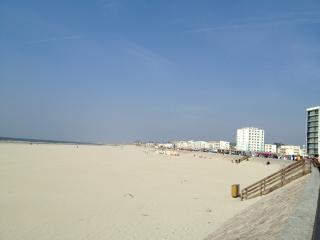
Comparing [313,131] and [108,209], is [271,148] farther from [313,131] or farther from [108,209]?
[108,209]

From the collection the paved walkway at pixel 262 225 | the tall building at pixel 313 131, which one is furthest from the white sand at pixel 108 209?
the tall building at pixel 313 131

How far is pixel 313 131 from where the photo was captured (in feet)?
240

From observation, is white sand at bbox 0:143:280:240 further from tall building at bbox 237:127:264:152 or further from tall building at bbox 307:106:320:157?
tall building at bbox 237:127:264:152

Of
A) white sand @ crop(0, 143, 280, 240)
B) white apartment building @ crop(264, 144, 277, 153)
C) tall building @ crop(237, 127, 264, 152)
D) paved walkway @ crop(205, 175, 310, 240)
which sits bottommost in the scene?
white sand @ crop(0, 143, 280, 240)

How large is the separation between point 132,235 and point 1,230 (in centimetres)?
400

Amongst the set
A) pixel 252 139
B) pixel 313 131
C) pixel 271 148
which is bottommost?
pixel 271 148

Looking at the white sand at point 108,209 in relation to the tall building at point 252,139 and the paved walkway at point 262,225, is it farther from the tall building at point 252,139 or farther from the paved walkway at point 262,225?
the tall building at point 252,139

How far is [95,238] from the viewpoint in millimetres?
10656

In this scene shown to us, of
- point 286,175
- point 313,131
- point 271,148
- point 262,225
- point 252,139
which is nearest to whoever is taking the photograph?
point 262,225

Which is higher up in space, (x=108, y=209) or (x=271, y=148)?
(x=271, y=148)

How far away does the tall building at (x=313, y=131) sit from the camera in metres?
71.9

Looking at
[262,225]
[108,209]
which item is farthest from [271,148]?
[262,225]

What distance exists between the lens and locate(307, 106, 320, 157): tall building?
7194 cm

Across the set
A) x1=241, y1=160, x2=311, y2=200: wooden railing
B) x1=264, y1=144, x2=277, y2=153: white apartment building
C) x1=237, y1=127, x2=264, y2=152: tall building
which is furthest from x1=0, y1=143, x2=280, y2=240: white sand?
x1=237, y1=127, x2=264, y2=152: tall building
